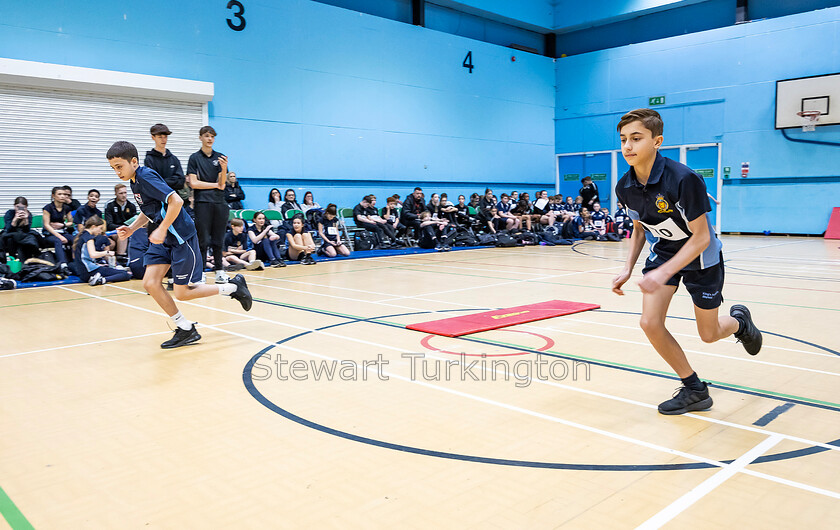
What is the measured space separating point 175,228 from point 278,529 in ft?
11.5

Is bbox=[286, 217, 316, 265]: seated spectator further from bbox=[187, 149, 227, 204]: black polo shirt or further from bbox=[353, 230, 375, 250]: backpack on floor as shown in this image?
bbox=[187, 149, 227, 204]: black polo shirt

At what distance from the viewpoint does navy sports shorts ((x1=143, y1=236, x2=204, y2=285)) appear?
203 inches

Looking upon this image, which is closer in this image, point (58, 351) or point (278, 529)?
point (278, 529)

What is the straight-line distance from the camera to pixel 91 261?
9.65 metres

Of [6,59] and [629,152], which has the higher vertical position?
[6,59]

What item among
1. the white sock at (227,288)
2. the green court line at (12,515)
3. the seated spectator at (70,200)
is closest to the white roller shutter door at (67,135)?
the seated spectator at (70,200)

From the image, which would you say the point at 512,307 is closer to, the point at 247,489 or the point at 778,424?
the point at 778,424

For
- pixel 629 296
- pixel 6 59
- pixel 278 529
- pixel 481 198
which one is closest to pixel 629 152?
pixel 278 529

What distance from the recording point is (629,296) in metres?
7.49

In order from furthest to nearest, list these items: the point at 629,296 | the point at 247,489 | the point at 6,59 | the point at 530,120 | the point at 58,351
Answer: the point at 530,120 < the point at 6,59 < the point at 629,296 < the point at 58,351 < the point at 247,489

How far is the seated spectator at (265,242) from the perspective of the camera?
11836 millimetres

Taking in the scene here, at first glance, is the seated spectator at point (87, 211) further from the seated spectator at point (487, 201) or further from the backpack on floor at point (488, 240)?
the seated spectator at point (487, 201)

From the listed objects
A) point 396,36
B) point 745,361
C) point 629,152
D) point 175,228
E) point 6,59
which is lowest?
point 745,361

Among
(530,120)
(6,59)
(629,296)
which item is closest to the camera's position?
(629,296)
